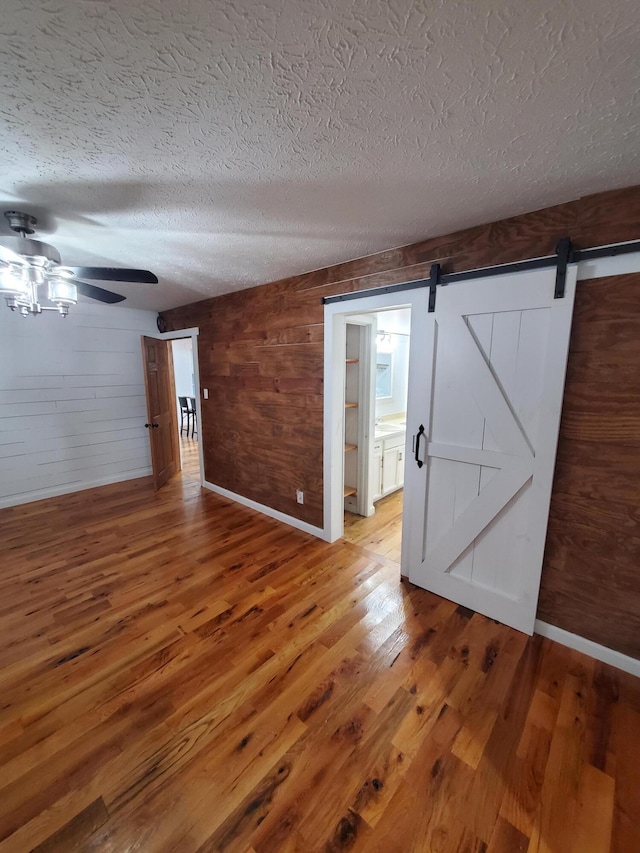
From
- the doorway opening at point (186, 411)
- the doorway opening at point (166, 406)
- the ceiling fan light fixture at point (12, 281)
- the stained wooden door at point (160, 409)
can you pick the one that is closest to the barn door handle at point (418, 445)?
the ceiling fan light fixture at point (12, 281)

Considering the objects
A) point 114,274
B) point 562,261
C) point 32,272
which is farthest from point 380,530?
point 32,272

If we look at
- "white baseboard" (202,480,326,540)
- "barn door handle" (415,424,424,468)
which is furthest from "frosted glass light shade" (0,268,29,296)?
"white baseboard" (202,480,326,540)

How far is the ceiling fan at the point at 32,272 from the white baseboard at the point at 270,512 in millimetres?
2316

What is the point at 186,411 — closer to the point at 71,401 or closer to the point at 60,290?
the point at 71,401

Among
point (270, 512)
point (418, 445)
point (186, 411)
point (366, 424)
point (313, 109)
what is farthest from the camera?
point (186, 411)

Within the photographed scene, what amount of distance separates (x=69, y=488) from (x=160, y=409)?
1450 mm

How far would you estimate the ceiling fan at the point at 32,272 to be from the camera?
68.1 inches

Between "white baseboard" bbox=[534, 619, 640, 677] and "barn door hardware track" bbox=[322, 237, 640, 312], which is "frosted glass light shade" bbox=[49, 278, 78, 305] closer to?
"barn door hardware track" bbox=[322, 237, 640, 312]

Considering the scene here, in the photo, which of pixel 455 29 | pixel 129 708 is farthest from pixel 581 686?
pixel 455 29

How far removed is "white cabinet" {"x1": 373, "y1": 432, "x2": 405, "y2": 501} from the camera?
3623 mm

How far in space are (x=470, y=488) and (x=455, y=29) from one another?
1.95 m

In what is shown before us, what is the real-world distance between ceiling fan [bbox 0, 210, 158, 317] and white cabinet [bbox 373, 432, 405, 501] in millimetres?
2595

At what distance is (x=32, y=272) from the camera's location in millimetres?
1832

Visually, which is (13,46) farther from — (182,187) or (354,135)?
(354,135)
